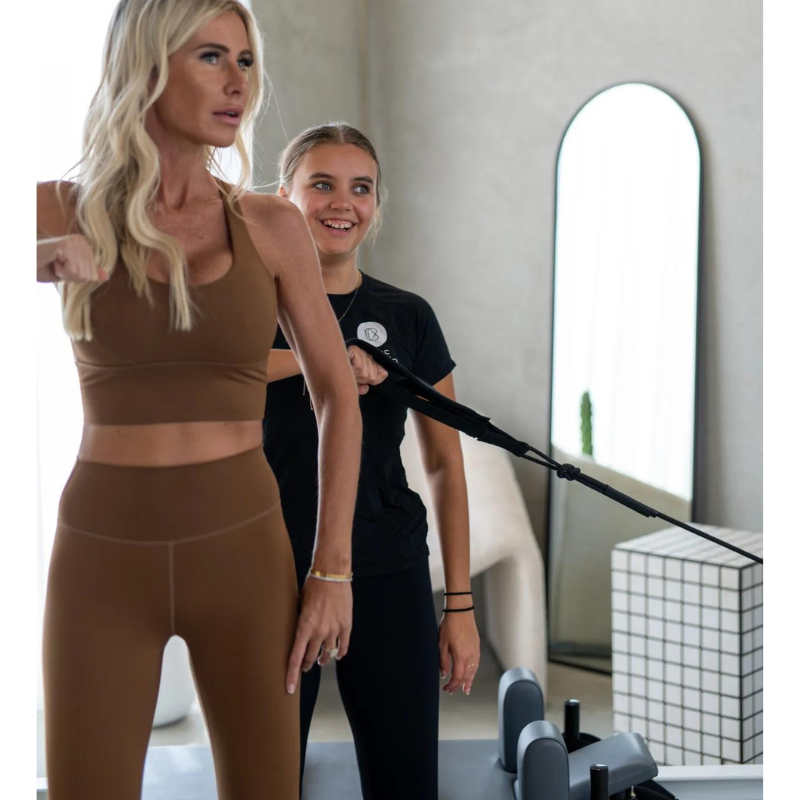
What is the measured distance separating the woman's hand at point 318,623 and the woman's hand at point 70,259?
0.34m

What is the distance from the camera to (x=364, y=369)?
1043 mm

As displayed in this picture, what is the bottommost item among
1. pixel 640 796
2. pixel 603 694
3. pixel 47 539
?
pixel 603 694

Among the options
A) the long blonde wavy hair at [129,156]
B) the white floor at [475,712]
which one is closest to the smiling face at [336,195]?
the long blonde wavy hair at [129,156]

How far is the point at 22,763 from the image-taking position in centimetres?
82

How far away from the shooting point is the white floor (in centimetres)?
263

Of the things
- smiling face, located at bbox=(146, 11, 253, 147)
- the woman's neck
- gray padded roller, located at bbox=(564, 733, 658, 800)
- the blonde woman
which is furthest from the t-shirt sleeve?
gray padded roller, located at bbox=(564, 733, 658, 800)

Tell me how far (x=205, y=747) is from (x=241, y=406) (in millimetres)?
1113

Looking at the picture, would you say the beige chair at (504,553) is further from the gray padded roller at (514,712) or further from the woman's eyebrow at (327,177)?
the woman's eyebrow at (327,177)

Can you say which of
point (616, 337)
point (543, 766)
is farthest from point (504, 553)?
point (543, 766)

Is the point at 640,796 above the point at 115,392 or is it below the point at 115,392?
below

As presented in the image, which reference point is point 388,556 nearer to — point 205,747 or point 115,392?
point 115,392

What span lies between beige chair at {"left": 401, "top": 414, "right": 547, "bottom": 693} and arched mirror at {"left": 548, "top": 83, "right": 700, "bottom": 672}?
0.22 metres
